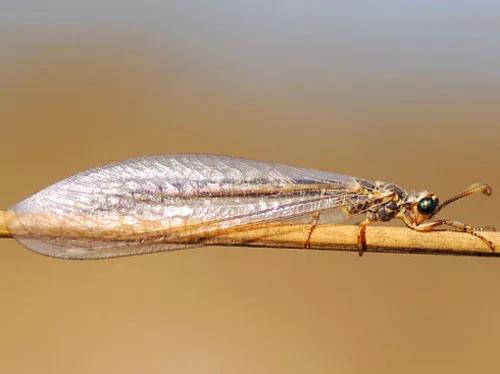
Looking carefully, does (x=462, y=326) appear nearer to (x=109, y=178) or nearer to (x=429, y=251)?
(x=429, y=251)

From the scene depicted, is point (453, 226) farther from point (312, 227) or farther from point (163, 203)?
point (163, 203)

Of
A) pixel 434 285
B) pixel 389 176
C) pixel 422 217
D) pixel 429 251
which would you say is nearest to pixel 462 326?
pixel 434 285

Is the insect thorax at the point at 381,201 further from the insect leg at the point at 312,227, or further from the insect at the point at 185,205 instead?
the insect leg at the point at 312,227

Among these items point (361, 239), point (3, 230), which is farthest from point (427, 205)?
point (3, 230)

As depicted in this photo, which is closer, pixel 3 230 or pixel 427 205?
pixel 3 230

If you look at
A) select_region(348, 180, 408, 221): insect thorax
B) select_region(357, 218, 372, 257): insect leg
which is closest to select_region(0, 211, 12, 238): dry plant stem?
select_region(357, 218, 372, 257): insect leg

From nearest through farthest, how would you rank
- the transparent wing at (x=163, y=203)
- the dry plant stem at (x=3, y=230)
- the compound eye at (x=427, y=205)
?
the dry plant stem at (x=3, y=230) < the transparent wing at (x=163, y=203) < the compound eye at (x=427, y=205)

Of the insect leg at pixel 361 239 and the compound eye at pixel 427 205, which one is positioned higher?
the compound eye at pixel 427 205

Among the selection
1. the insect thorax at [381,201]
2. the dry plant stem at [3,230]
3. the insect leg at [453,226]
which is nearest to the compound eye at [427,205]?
the insect thorax at [381,201]
